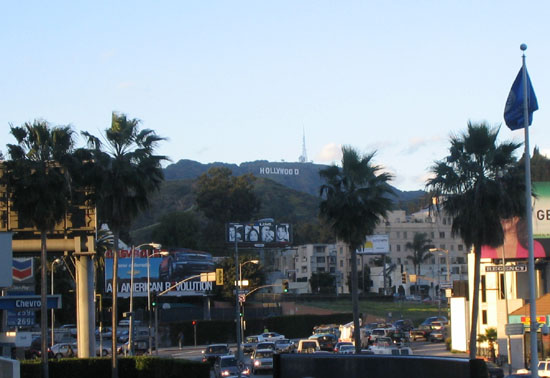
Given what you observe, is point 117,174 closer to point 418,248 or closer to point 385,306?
point 385,306

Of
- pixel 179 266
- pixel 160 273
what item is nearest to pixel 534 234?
pixel 179 266

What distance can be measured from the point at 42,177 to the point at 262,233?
77662 millimetres

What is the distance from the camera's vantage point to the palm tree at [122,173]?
41.1 metres

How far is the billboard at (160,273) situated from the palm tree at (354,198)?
50634 millimetres

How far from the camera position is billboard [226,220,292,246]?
114m

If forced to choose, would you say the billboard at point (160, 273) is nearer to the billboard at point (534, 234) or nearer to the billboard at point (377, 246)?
the billboard at point (377, 246)

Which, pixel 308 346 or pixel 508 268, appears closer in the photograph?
pixel 508 268

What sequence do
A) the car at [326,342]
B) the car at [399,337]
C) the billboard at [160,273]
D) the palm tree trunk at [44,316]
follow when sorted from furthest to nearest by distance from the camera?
the billboard at [160,273]
the car at [399,337]
the car at [326,342]
the palm tree trunk at [44,316]

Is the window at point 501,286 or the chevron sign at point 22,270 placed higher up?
the chevron sign at point 22,270

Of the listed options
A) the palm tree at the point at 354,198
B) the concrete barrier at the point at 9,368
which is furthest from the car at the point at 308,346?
the concrete barrier at the point at 9,368

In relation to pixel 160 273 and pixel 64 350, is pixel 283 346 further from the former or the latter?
pixel 160 273

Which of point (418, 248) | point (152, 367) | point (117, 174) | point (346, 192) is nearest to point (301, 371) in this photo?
point (152, 367)

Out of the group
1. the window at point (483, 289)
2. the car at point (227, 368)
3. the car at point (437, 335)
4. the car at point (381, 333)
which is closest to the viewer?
the car at point (227, 368)

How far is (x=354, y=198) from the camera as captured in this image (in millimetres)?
47031
